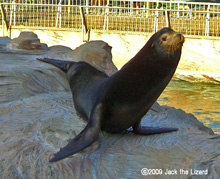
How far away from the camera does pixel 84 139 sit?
3086 millimetres

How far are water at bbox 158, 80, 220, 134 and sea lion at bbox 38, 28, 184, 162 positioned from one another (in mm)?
3962

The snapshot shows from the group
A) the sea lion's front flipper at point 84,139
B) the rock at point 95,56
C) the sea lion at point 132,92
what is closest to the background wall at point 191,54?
the rock at point 95,56

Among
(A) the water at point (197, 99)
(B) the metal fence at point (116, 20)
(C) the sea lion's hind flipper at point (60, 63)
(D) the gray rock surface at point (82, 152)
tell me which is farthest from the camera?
(B) the metal fence at point (116, 20)

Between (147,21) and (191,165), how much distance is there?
9975 millimetres

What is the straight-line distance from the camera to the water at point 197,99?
8070 mm

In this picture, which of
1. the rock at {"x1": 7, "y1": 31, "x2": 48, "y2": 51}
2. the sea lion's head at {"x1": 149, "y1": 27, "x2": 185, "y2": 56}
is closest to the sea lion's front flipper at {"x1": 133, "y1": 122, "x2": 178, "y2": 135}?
the sea lion's head at {"x1": 149, "y1": 27, "x2": 185, "y2": 56}

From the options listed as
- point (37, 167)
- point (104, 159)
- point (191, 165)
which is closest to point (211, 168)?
point (191, 165)

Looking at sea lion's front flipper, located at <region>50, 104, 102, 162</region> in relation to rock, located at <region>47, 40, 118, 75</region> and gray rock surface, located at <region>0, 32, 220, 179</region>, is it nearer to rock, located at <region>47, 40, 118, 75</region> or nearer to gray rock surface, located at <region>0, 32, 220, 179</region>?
gray rock surface, located at <region>0, 32, 220, 179</region>

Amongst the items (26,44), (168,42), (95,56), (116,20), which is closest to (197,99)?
(116,20)

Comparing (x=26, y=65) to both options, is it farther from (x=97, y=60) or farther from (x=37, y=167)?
(x=37, y=167)

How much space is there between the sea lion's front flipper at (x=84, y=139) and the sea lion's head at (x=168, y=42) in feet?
2.00

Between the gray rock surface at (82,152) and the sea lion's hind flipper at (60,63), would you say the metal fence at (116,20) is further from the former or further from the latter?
the gray rock surface at (82,152)

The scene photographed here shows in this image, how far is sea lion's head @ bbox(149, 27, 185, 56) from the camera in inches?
119

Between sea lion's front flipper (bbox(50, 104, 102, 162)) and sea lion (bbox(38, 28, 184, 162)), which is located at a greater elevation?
sea lion (bbox(38, 28, 184, 162))
